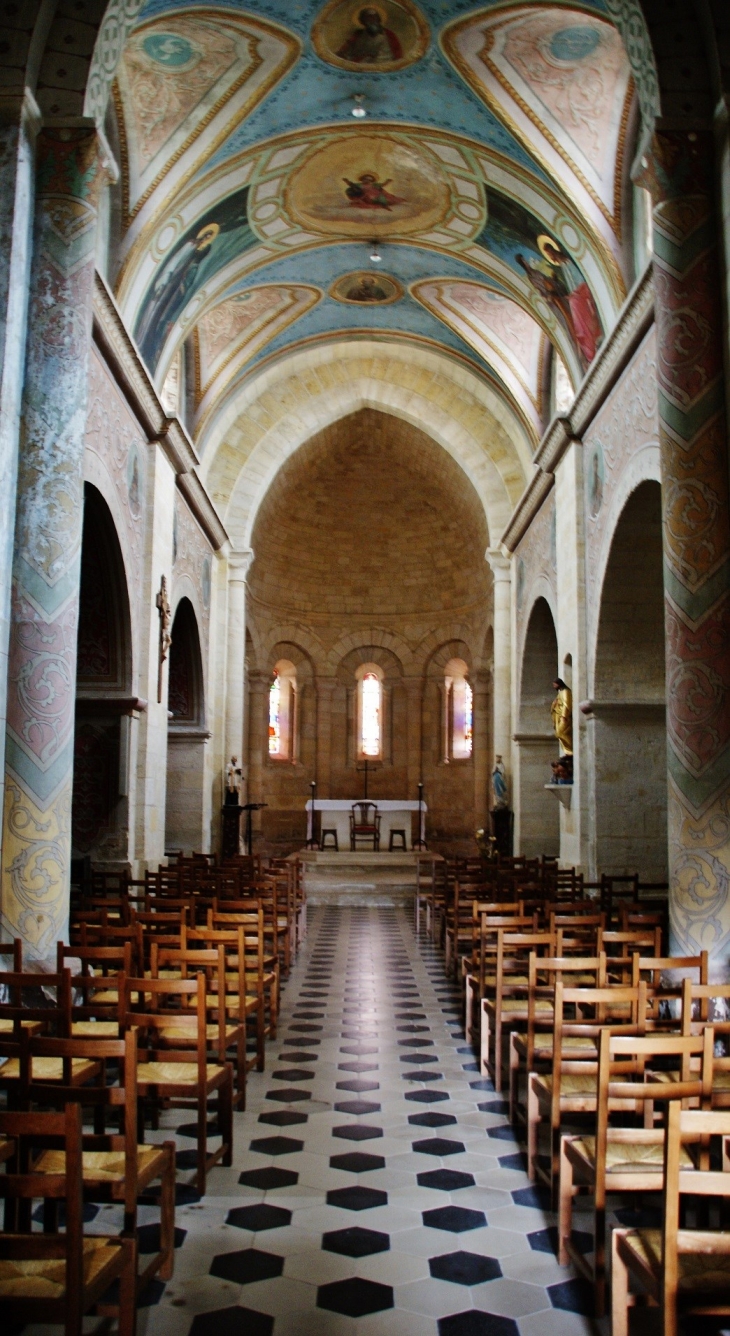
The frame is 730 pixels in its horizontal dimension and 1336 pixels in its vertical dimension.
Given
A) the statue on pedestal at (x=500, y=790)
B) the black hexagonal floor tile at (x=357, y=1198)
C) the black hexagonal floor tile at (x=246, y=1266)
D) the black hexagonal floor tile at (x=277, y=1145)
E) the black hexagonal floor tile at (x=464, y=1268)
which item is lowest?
the black hexagonal floor tile at (x=277, y=1145)

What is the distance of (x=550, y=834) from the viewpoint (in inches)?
780

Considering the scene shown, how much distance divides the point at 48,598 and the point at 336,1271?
5815 mm

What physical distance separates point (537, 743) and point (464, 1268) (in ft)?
53.1

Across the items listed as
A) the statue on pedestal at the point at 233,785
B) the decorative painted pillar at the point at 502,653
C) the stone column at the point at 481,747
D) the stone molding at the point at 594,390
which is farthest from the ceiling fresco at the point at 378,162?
the stone column at the point at 481,747

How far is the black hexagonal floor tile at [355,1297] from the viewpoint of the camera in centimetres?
411

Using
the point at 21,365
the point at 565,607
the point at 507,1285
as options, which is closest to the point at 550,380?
the point at 565,607

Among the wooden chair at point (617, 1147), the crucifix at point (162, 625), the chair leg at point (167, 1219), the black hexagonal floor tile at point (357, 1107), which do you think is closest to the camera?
the wooden chair at point (617, 1147)

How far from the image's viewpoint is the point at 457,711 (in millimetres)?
28141

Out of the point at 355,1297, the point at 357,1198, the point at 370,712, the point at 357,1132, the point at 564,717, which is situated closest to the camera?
the point at 355,1297

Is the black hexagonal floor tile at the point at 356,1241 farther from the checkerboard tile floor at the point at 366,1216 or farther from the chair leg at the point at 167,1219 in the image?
the chair leg at the point at 167,1219

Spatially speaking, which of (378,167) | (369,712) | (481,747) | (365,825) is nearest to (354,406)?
(378,167)

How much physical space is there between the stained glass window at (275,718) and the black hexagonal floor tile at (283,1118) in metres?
21.1

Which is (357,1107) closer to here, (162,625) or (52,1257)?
(52,1257)

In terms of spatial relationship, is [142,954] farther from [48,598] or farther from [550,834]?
[550,834]
